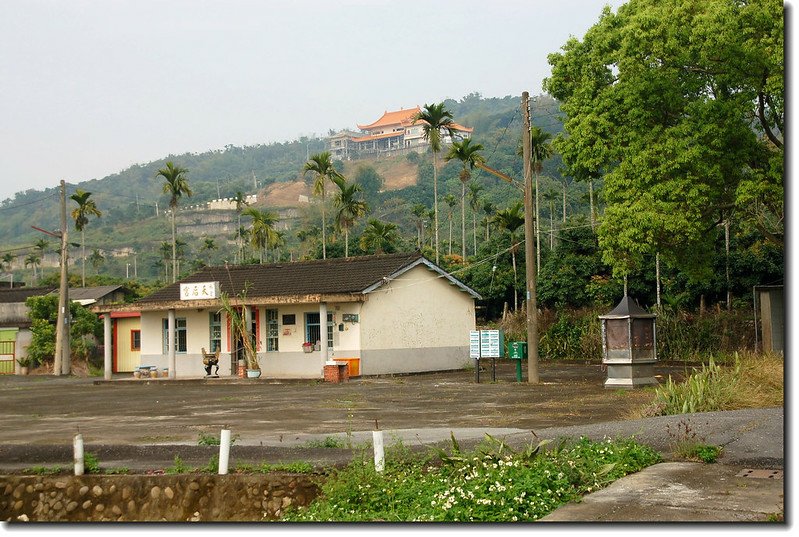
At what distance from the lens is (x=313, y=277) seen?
3544cm

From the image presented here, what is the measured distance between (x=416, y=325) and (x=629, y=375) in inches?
489

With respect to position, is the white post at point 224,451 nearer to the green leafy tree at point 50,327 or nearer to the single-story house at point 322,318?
the single-story house at point 322,318

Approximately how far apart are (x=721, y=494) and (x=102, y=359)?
135ft

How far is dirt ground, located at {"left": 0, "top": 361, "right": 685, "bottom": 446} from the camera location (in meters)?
16.0

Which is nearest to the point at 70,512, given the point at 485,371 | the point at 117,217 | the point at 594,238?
the point at 485,371

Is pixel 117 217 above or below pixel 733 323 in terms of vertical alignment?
above

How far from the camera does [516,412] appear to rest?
702 inches

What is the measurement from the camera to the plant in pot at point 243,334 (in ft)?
108

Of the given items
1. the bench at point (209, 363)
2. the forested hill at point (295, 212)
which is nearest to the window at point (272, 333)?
the bench at point (209, 363)

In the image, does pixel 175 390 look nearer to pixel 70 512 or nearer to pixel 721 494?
pixel 70 512

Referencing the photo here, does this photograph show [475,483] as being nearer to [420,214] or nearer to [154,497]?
[154,497]

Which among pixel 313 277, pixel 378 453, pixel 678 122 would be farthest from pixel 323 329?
pixel 378 453

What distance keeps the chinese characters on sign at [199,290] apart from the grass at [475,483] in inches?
947

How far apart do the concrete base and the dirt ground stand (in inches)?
21.4
